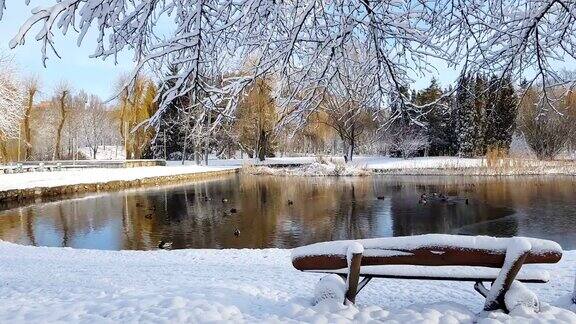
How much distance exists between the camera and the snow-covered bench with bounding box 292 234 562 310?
3.40 m

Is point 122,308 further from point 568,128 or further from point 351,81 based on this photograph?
point 568,128

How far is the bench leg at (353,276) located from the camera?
3.50 m

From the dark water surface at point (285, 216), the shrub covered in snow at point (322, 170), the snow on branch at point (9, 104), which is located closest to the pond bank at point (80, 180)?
the dark water surface at point (285, 216)

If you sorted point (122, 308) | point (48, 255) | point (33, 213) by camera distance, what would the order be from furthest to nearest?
point (33, 213), point (48, 255), point (122, 308)

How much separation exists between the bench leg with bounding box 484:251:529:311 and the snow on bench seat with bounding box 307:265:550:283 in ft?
0.48

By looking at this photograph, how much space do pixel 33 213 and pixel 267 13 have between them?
640 inches

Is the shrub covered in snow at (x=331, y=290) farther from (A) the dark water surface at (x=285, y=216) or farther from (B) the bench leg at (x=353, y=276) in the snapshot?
(A) the dark water surface at (x=285, y=216)

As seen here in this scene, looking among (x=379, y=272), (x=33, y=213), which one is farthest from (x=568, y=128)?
(x=379, y=272)

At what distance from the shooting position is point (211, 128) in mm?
3646

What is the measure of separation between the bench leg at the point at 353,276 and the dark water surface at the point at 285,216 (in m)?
7.76

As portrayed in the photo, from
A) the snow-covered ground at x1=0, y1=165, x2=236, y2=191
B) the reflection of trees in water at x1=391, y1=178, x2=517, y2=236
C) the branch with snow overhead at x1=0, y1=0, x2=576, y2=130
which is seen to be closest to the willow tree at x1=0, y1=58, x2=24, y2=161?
the snow-covered ground at x1=0, y1=165, x2=236, y2=191

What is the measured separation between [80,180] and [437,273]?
25.1 meters

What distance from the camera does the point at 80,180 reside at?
25.6 m

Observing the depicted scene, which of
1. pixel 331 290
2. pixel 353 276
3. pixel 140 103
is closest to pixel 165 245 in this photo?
pixel 140 103
